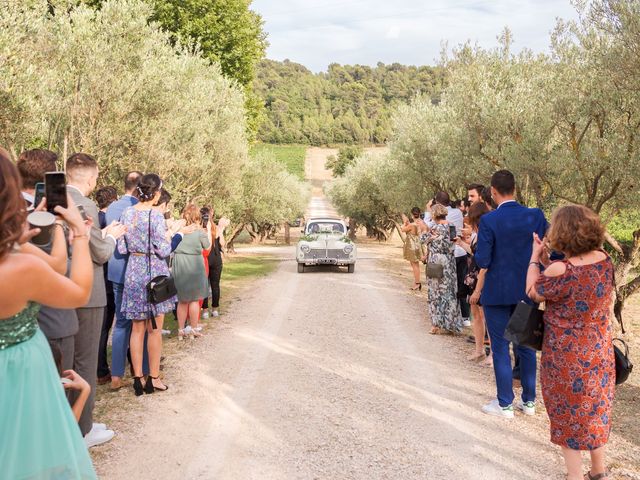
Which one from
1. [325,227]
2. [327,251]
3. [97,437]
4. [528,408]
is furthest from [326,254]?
[97,437]

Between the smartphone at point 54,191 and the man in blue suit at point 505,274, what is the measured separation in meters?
4.01

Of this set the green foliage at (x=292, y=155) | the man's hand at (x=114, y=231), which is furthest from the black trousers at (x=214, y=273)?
the green foliage at (x=292, y=155)

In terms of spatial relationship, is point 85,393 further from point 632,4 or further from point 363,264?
point 363,264

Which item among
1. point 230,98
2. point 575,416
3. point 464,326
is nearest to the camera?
point 575,416

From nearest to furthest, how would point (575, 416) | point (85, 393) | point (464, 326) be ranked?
1. point (85, 393)
2. point (575, 416)
3. point (464, 326)

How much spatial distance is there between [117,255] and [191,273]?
236cm

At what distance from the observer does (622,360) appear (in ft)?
12.3

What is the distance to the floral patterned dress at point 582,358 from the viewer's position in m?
3.58

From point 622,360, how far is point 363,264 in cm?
1744

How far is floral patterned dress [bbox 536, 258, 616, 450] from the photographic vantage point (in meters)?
3.58

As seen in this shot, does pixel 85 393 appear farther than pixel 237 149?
No

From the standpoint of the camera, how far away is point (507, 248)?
17.4ft

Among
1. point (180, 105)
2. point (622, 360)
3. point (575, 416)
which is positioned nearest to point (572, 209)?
point (622, 360)

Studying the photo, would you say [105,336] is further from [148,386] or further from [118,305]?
[148,386]
